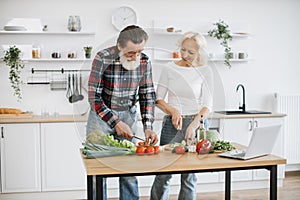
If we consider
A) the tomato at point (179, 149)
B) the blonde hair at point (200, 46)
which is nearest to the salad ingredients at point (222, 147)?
the tomato at point (179, 149)

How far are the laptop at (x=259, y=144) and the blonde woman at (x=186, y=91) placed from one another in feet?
0.93

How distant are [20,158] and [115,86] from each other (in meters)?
2.39

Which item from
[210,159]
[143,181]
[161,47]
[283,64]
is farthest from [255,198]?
[161,47]

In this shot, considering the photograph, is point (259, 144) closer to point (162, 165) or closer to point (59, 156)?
point (162, 165)

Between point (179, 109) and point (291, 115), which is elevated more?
point (179, 109)

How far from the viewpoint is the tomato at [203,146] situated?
2.45m

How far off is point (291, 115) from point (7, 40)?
3206mm

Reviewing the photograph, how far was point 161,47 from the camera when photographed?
2.04m

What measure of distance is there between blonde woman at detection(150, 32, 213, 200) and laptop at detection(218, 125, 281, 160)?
0.93 feet

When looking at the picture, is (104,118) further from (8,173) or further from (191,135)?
(8,173)

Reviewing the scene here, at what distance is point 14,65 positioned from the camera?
4.48m

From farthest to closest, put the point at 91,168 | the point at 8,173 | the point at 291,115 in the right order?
the point at 291,115, the point at 8,173, the point at 91,168

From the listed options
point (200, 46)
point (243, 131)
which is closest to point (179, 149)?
point (200, 46)

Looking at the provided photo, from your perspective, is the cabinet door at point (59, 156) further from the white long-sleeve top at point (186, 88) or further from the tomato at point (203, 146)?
the white long-sleeve top at point (186, 88)
